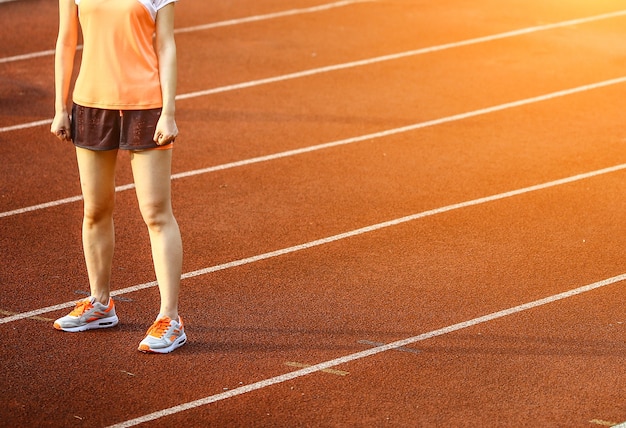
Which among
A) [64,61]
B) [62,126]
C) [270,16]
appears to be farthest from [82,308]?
[270,16]

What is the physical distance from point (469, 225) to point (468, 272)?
3.03 ft

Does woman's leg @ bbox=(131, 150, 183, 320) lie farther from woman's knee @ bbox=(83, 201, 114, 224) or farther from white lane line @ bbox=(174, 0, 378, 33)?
white lane line @ bbox=(174, 0, 378, 33)

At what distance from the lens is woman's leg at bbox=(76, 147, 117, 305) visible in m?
5.79

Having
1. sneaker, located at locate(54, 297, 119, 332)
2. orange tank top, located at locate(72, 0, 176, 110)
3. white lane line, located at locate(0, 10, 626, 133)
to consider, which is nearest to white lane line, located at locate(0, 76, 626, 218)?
white lane line, located at locate(0, 10, 626, 133)

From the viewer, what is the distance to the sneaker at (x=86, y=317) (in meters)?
6.12

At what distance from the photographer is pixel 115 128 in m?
5.66

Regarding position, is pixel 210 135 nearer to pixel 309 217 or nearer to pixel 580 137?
pixel 309 217

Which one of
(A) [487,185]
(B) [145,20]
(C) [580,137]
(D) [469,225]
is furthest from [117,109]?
(C) [580,137]

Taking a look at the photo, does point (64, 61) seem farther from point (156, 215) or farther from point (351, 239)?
point (351, 239)

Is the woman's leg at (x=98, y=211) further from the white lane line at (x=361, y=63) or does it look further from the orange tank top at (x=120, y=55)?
the white lane line at (x=361, y=63)

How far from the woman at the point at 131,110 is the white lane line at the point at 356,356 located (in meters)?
0.60

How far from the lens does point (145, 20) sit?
5559 mm

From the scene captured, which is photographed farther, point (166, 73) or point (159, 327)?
point (159, 327)

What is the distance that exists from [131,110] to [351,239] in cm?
253
